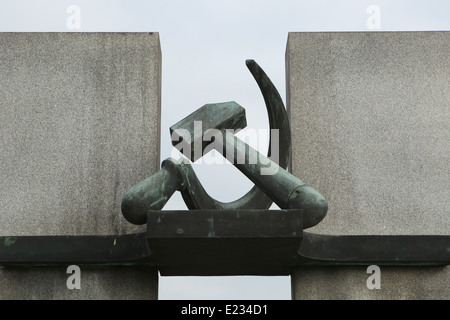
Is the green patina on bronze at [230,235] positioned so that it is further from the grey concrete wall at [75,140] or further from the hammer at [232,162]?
the grey concrete wall at [75,140]

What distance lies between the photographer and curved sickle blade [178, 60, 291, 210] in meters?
9.63

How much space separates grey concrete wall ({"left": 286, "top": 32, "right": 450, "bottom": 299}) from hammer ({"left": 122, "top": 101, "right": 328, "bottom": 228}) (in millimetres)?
1015

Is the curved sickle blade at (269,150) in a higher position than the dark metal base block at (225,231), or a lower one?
higher

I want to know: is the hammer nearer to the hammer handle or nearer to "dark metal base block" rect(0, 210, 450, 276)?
the hammer handle

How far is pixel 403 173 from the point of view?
1061cm

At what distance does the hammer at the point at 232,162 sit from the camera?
927 cm

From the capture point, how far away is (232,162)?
9688mm

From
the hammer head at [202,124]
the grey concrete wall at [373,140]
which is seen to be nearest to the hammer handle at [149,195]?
the hammer head at [202,124]

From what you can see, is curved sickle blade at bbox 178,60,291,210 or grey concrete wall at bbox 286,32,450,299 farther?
grey concrete wall at bbox 286,32,450,299

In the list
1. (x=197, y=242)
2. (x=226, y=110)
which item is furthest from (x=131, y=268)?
(x=226, y=110)

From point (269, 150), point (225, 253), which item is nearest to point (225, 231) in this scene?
point (225, 253)

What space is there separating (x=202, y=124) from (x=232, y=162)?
1.56ft

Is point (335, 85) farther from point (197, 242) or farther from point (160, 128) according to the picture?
point (197, 242)

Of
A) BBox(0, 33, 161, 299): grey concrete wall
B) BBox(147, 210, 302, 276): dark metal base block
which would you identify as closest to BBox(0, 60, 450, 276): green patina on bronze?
BBox(147, 210, 302, 276): dark metal base block
